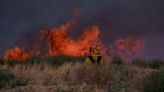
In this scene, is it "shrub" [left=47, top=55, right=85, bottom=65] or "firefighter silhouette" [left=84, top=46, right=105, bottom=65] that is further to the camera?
"shrub" [left=47, top=55, right=85, bottom=65]

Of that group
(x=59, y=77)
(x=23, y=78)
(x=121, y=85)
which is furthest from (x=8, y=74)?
(x=121, y=85)

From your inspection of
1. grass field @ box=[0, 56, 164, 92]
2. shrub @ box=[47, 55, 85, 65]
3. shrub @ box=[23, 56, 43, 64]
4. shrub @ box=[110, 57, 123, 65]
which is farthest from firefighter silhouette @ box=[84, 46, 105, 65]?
shrub @ box=[23, 56, 43, 64]

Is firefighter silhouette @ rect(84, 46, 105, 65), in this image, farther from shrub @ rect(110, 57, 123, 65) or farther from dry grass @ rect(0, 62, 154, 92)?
shrub @ rect(110, 57, 123, 65)

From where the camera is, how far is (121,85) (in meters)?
17.5

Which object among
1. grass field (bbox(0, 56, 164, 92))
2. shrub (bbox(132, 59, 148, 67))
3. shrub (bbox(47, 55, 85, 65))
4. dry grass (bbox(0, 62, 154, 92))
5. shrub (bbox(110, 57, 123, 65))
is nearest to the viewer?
grass field (bbox(0, 56, 164, 92))

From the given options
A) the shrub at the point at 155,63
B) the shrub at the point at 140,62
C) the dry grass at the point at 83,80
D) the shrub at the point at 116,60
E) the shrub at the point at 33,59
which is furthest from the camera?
the shrub at the point at 33,59

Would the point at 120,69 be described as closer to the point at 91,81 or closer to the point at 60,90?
the point at 91,81

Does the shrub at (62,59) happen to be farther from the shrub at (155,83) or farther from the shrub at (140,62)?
the shrub at (155,83)

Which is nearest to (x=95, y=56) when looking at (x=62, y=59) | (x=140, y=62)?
(x=140, y=62)

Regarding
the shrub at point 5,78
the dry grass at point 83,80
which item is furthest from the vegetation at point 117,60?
the shrub at point 5,78

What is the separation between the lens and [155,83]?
15734 millimetres

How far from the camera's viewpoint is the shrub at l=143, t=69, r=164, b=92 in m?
15.5

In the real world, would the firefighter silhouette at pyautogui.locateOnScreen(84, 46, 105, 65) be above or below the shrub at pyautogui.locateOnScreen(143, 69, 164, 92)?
above

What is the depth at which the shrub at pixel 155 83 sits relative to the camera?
15.5 metres
